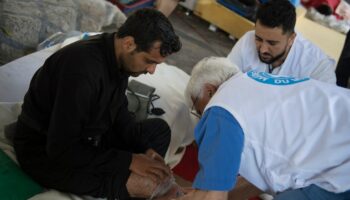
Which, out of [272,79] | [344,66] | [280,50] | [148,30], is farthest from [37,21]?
[344,66]

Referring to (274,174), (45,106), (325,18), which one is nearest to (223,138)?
(274,174)

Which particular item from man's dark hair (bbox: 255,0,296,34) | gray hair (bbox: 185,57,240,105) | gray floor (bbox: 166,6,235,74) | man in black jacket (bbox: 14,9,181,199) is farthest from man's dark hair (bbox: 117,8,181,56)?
gray floor (bbox: 166,6,235,74)

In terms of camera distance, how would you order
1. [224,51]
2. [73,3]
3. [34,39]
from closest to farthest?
[34,39] < [73,3] < [224,51]

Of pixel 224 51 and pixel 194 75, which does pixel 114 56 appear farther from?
pixel 224 51

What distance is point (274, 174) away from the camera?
4.30ft

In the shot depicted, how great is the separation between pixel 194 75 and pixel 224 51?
190 cm

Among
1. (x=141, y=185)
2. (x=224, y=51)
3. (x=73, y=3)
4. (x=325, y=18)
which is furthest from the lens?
(x=325, y=18)

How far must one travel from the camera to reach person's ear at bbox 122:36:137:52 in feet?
4.39

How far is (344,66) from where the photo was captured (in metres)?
2.43

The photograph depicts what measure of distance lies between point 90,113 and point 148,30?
0.35 meters

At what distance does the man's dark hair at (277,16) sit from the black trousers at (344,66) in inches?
20.4

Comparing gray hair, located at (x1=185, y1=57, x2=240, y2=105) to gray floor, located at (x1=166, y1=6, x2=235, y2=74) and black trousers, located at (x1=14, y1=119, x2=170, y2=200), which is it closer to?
black trousers, located at (x1=14, y1=119, x2=170, y2=200)

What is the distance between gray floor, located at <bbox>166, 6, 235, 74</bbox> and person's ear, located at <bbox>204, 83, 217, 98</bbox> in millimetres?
1481

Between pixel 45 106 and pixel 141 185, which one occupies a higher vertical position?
pixel 45 106
